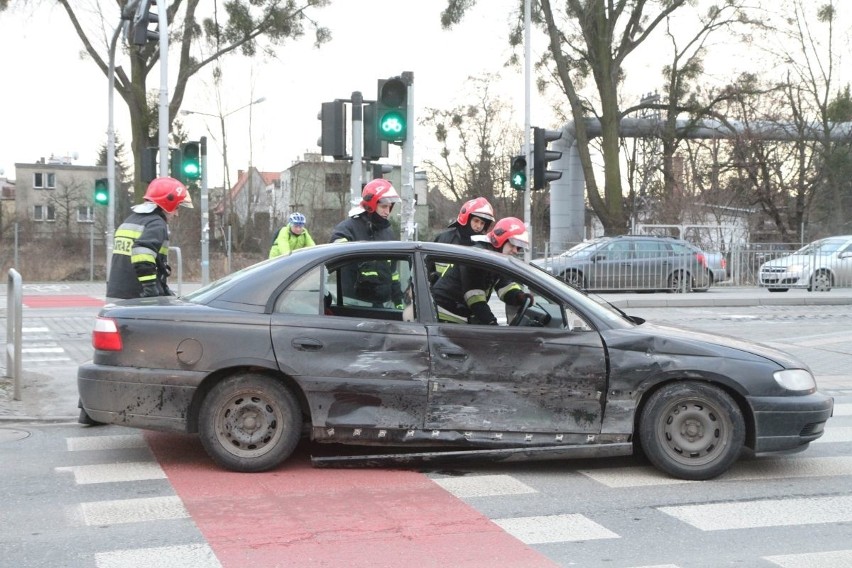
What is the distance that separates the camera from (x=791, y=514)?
5691 mm

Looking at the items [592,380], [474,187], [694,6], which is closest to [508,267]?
[592,380]

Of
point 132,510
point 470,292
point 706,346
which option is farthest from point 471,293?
point 132,510

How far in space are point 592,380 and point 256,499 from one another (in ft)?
7.16

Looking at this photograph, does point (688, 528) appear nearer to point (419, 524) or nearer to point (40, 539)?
point (419, 524)

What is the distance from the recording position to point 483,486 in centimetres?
619

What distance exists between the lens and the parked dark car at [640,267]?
82.4 ft

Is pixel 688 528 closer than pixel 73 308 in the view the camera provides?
Yes

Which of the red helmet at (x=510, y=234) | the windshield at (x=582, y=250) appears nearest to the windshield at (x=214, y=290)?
the red helmet at (x=510, y=234)

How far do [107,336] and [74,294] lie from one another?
21949mm

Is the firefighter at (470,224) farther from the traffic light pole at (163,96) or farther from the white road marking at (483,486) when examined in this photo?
the traffic light pole at (163,96)

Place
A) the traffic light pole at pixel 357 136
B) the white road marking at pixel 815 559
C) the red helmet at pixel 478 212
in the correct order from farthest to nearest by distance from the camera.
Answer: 1. the traffic light pole at pixel 357 136
2. the red helmet at pixel 478 212
3. the white road marking at pixel 815 559

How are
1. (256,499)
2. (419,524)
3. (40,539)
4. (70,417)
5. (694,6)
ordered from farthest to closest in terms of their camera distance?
(694,6) < (70,417) < (256,499) < (419,524) < (40,539)

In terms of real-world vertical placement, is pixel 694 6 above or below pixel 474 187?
above

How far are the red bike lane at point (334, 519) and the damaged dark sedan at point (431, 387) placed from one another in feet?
0.86
